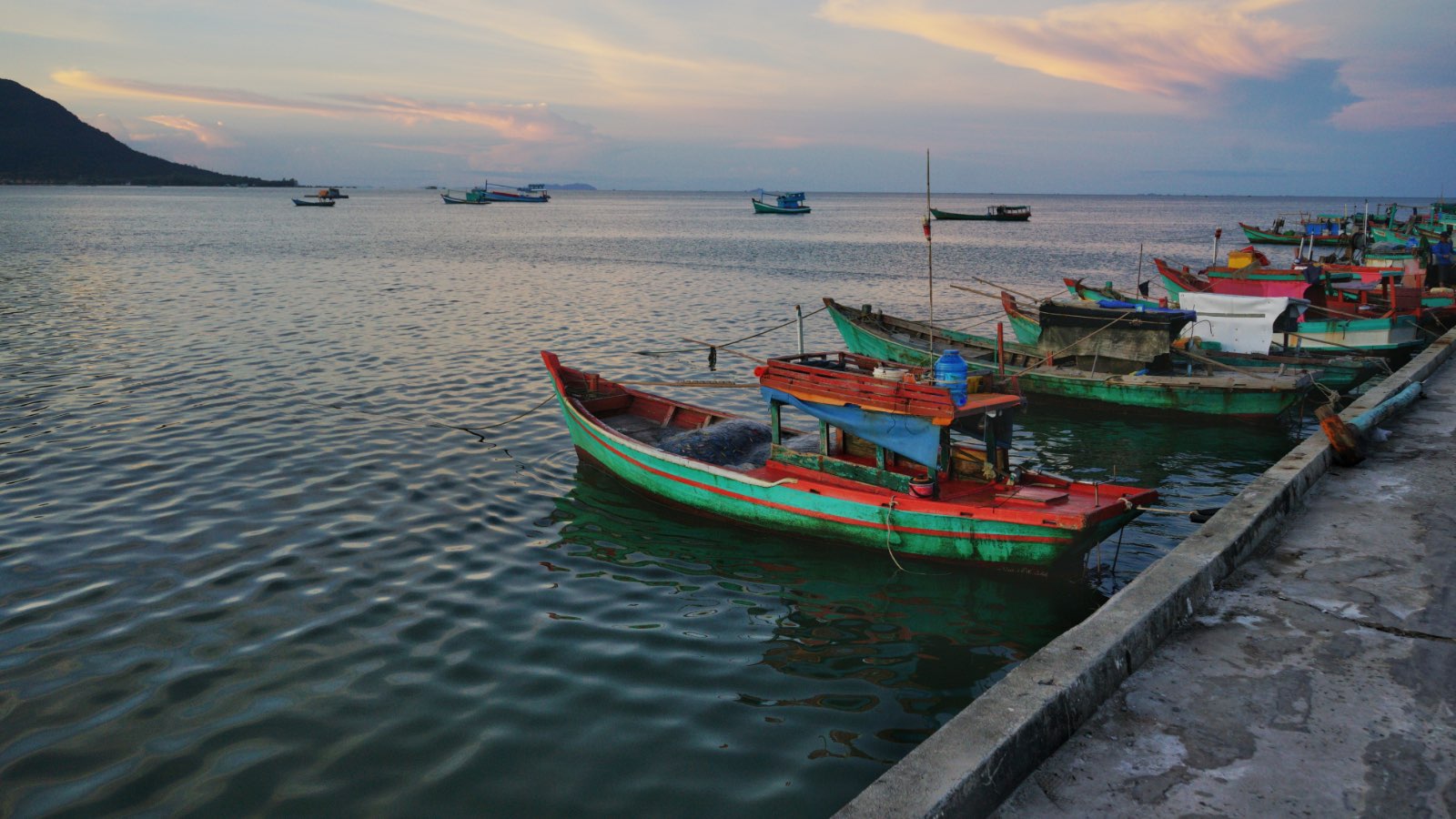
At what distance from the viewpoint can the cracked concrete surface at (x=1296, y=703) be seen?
4.66 metres

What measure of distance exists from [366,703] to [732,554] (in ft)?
16.8

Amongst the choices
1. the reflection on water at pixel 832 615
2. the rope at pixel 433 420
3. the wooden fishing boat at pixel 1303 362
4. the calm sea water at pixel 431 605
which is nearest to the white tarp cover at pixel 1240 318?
the wooden fishing boat at pixel 1303 362

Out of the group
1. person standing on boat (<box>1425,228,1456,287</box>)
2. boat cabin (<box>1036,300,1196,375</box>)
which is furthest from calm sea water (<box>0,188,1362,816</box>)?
person standing on boat (<box>1425,228,1456,287</box>)

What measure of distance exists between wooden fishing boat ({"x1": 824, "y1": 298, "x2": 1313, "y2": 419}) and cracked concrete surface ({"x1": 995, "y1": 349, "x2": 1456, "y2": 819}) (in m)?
8.25

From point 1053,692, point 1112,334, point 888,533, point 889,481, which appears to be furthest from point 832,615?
point 1112,334

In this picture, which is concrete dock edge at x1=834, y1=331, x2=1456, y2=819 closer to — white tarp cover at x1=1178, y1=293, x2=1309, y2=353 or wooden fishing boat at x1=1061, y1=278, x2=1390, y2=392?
wooden fishing boat at x1=1061, y1=278, x2=1390, y2=392

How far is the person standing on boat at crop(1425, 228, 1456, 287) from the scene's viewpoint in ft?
115

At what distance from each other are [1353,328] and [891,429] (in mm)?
18403

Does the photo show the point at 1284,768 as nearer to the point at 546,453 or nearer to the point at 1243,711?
the point at 1243,711

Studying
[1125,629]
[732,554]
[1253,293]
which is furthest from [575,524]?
[1253,293]

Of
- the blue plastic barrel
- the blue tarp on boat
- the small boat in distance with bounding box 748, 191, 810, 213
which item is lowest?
the blue tarp on boat

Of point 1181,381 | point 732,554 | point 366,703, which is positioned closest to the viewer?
point 366,703

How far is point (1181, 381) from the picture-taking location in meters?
18.2

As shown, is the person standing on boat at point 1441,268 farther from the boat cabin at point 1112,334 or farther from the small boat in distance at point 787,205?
the small boat in distance at point 787,205
